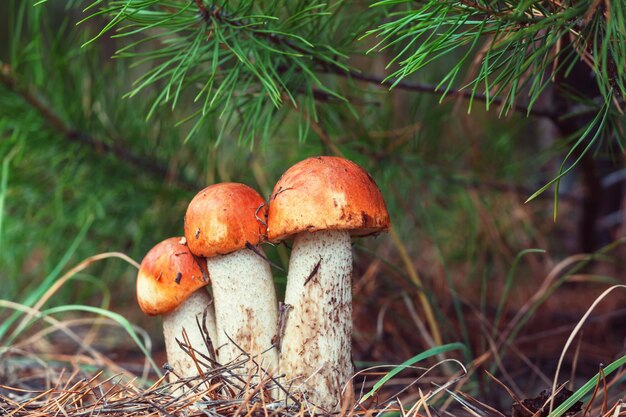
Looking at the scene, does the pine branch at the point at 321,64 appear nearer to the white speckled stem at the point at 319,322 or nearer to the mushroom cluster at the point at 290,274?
the mushroom cluster at the point at 290,274

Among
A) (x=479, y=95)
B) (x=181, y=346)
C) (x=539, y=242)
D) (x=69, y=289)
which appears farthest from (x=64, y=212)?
(x=539, y=242)

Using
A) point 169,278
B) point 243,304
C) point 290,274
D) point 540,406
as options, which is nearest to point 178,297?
point 169,278

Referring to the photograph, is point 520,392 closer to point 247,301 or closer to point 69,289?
point 247,301

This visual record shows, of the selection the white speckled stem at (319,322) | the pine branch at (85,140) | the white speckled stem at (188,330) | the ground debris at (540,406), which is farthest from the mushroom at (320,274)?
the pine branch at (85,140)

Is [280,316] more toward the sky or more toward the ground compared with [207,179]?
more toward the ground

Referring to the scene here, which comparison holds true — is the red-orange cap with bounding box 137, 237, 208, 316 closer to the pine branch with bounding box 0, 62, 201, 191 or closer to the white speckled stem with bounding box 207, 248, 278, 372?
the white speckled stem with bounding box 207, 248, 278, 372

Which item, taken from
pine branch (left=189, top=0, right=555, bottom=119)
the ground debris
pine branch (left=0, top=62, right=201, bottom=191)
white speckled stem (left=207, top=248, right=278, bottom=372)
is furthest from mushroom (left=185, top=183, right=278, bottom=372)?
pine branch (left=0, top=62, right=201, bottom=191)

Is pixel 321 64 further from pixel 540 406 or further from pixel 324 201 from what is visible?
pixel 540 406
